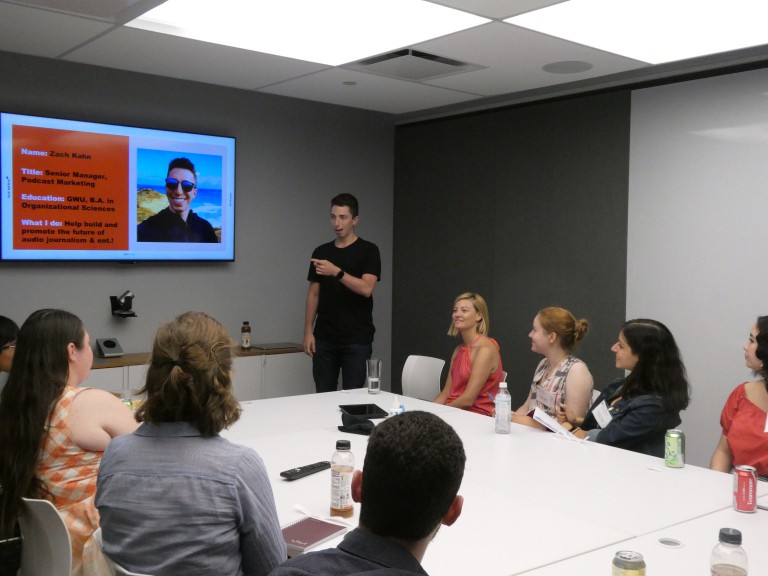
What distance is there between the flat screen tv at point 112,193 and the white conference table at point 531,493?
227cm

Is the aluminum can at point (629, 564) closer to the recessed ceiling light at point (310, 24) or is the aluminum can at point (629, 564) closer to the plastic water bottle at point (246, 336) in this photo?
the recessed ceiling light at point (310, 24)

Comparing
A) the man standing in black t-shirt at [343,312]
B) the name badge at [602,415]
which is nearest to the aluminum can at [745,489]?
the name badge at [602,415]

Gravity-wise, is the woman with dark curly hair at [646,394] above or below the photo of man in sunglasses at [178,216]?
below

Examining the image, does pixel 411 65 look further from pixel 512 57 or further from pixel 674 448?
pixel 674 448

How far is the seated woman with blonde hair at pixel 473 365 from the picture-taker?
402cm

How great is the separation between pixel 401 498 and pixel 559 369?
262cm

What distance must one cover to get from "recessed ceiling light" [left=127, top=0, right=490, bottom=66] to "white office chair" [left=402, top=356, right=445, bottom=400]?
6.28ft

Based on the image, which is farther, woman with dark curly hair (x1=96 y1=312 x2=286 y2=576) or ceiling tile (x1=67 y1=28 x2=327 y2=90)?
ceiling tile (x1=67 y1=28 x2=327 y2=90)

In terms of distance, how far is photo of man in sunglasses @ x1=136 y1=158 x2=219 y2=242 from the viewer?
5383 mm

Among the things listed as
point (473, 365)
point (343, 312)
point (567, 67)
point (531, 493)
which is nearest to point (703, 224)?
point (567, 67)

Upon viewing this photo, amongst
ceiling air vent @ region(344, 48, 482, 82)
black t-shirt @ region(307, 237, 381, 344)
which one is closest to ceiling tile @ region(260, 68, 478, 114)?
ceiling air vent @ region(344, 48, 482, 82)

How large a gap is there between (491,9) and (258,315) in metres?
3.35

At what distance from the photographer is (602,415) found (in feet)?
10.6

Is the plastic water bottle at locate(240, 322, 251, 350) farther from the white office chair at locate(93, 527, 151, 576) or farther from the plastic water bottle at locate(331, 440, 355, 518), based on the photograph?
the white office chair at locate(93, 527, 151, 576)
